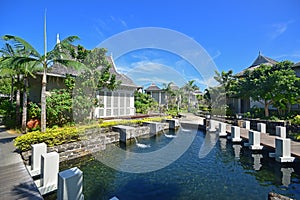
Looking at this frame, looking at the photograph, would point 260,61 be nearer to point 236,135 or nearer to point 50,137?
point 236,135

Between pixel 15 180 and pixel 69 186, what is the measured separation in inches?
89.2

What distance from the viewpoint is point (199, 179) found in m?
5.98

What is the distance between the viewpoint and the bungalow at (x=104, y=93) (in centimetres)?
1254

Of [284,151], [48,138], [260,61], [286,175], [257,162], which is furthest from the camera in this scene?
[260,61]

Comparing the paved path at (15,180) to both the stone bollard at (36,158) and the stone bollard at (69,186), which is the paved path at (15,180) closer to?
the stone bollard at (36,158)

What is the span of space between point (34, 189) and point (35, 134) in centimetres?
337

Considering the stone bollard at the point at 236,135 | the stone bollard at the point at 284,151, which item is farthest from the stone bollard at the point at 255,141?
the stone bollard at the point at 284,151

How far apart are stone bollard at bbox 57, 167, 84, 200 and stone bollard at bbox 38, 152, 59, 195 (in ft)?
4.02

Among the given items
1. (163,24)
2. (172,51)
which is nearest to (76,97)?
(172,51)

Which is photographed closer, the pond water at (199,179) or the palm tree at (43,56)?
the pond water at (199,179)

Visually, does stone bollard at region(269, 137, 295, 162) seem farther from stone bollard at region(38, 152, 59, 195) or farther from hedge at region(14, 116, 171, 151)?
hedge at region(14, 116, 171, 151)

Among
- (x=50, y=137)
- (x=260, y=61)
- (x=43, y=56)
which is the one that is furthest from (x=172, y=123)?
(x=260, y=61)

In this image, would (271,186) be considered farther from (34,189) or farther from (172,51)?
(172,51)

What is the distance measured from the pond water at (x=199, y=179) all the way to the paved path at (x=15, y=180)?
2.26ft
